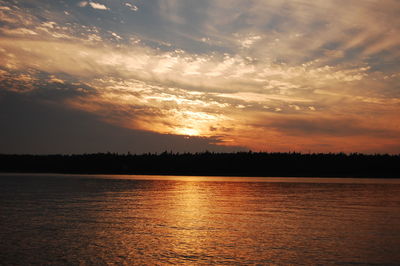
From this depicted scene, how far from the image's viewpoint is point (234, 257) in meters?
20.5

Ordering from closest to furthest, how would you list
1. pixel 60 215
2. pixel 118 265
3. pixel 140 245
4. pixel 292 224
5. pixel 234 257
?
pixel 118 265 → pixel 234 257 → pixel 140 245 → pixel 292 224 → pixel 60 215

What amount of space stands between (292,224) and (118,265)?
685 inches

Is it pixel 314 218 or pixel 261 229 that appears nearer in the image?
pixel 261 229

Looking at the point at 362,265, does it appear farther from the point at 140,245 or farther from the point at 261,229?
the point at 140,245

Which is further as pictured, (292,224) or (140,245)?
(292,224)

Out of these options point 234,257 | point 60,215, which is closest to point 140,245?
point 234,257

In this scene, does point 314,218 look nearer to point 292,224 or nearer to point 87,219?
point 292,224

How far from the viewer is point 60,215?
36.0 meters

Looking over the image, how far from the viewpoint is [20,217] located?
34031 mm

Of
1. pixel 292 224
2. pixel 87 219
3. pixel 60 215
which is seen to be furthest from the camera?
pixel 60 215

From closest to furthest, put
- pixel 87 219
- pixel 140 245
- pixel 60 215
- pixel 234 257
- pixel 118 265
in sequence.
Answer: pixel 118 265 → pixel 234 257 → pixel 140 245 → pixel 87 219 → pixel 60 215

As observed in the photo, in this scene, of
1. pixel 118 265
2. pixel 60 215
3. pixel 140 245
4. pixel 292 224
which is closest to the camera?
pixel 118 265

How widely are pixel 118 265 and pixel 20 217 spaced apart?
19.5m

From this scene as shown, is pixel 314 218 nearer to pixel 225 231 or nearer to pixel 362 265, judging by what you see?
pixel 225 231
